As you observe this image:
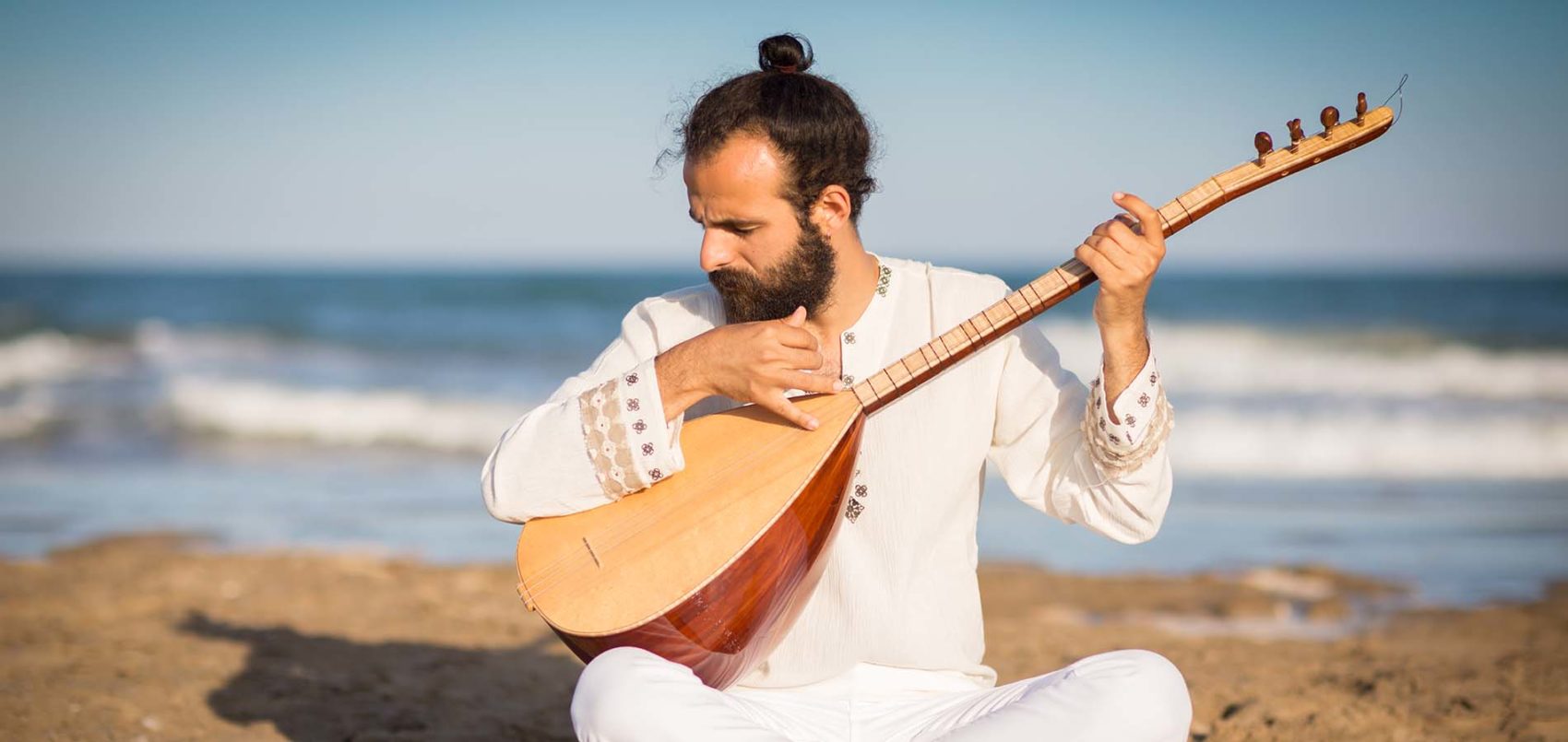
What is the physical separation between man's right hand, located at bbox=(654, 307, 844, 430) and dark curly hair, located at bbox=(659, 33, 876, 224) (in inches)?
13.2

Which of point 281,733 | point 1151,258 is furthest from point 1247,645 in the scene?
point 281,733

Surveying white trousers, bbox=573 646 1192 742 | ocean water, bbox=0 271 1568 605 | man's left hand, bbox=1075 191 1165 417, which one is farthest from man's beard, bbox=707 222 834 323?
ocean water, bbox=0 271 1568 605

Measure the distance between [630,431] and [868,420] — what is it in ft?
1.63

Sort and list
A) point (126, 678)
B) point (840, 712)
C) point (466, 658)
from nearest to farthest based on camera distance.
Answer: point (840, 712)
point (126, 678)
point (466, 658)

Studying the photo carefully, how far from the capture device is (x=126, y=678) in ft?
12.4

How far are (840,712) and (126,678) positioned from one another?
254 cm

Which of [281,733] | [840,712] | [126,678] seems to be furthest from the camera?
[126,678]

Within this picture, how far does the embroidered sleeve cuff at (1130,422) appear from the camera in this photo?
216cm

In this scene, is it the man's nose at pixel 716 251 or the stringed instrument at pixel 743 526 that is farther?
the man's nose at pixel 716 251

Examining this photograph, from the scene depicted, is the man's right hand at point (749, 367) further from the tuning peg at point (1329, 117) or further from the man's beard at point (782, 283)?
the tuning peg at point (1329, 117)

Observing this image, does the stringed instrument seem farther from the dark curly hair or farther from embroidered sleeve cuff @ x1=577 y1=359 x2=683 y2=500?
the dark curly hair

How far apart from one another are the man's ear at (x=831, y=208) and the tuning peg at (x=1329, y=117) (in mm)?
875

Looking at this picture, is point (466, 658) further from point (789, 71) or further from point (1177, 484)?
point (1177, 484)

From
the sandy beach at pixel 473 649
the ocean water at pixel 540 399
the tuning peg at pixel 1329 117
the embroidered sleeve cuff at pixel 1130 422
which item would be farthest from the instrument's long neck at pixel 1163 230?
the ocean water at pixel 540 399
